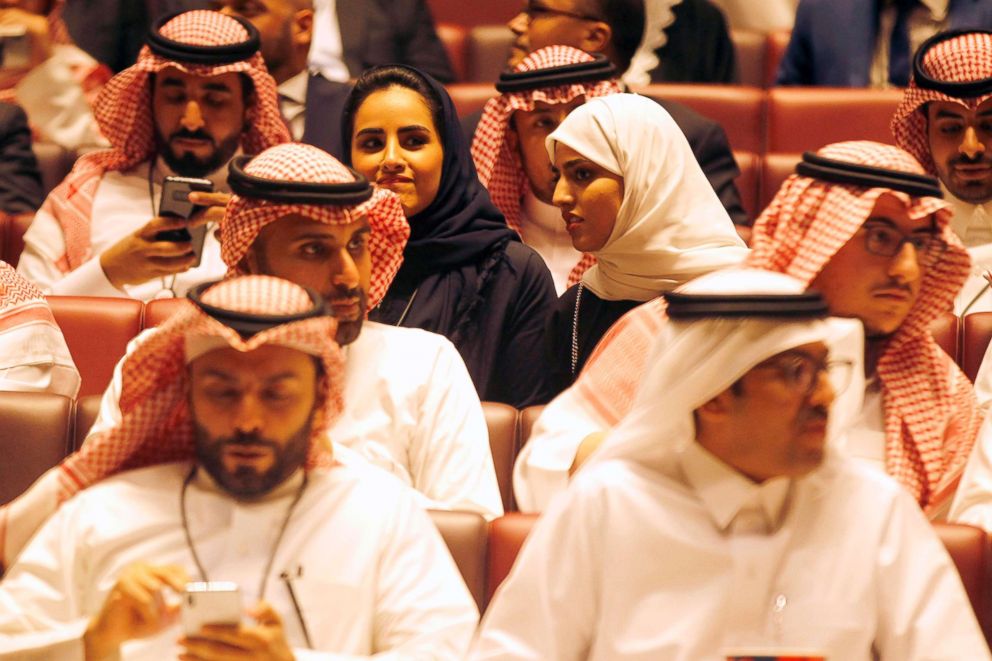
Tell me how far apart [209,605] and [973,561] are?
1.04m

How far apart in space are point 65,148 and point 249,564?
2.81 meters

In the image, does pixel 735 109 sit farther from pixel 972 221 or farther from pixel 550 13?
pixel 972 221

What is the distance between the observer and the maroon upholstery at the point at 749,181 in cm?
496

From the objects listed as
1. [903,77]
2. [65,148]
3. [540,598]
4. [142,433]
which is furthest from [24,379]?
[903,77]

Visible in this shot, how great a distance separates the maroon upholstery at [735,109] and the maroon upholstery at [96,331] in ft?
6.18

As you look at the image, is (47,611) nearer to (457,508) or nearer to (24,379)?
(457,508)

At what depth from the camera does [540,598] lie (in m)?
2.40

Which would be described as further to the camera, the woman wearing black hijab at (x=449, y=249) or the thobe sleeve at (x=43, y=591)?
the woman wearing black hijab at (x=449, y=249)

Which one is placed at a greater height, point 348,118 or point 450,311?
point 348,118

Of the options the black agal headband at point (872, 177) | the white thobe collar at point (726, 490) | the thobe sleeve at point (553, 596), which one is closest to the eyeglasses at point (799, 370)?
the white thobe collar at point (726, 490)

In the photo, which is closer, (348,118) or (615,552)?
(615,552)

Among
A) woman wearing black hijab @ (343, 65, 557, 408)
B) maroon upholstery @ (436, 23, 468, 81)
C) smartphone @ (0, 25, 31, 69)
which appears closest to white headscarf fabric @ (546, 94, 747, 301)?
woman wearing black hijab @ (343, 65, 557, 408)

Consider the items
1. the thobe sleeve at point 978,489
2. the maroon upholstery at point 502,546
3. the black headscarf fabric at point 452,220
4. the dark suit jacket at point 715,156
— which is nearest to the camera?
the maroon upholstery at point 502,546

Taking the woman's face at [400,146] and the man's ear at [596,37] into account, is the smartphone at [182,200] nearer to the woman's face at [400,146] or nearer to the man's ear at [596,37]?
the woman's face at [400,146]
